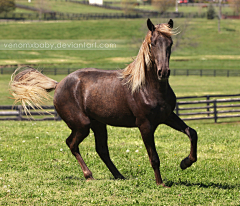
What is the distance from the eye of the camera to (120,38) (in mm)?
80250

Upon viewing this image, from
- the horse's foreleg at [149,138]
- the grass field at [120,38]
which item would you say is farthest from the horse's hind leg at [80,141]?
the grass field at [120,38]

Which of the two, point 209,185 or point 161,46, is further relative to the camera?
point 209,185

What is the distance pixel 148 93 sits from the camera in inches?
248

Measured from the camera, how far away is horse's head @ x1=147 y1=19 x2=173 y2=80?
5.68 metres

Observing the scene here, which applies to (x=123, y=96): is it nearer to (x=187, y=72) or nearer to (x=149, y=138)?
(x=149, y=138)

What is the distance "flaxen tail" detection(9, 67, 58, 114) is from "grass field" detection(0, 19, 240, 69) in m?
43.0

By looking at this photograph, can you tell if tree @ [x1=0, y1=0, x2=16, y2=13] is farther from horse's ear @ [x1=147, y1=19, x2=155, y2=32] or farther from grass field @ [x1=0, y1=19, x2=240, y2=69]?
horse's ear @ [x1=147, y1=19, x2=155, y2=32]

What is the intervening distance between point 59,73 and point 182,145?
37552 mm

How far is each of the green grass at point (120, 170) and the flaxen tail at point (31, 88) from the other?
1.53 m

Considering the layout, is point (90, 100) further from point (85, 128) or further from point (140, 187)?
point (140, 187)

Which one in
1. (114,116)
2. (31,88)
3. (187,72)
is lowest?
(187,72)

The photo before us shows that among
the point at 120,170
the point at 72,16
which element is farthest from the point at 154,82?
the point at 72,16

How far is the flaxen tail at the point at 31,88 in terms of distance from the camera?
7.70 m

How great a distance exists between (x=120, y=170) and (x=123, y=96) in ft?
6.75
